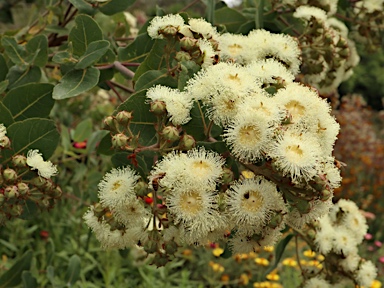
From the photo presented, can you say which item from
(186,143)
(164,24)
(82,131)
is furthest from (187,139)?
(82,131)

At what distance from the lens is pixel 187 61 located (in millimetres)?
998

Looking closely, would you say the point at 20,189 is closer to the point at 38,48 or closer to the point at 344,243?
the point at 38,48

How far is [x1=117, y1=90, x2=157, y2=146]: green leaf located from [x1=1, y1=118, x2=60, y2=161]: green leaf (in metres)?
0.18

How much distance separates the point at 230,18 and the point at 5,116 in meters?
0.70

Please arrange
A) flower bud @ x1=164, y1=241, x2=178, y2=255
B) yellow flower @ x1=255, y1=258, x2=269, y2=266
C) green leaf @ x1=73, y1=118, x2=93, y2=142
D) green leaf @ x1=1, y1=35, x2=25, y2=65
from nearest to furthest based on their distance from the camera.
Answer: flower bud @ x1=164, y1=241, x2=178, y2=255 < green leaf @ x1=1, y1=35, x2=25, y2=65 < green leaf @ x1=73, y1=118, x2=93, y2=142 < yellow flower @ x1=255, y1=258, x2=269, y2=266

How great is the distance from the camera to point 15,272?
155cm

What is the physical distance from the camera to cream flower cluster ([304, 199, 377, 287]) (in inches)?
57.2

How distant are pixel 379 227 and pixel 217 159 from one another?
4.17 meters

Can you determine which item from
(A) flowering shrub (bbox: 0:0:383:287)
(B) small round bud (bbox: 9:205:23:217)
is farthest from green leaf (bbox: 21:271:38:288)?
(B) small round bud (bbox: 9:205:23:217)

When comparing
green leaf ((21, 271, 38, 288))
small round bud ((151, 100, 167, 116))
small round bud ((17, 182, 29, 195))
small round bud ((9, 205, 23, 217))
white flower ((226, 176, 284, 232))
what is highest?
small round bud ((151, 100, 167, 116))

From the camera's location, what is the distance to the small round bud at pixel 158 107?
906mm

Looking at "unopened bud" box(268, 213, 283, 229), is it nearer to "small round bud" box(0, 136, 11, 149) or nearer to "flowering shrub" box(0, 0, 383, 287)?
"flowering shrub" box(0, 0, 383, 287)

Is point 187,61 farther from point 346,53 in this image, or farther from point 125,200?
point 346,53

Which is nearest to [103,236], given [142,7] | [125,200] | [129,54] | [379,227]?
[125,200]
